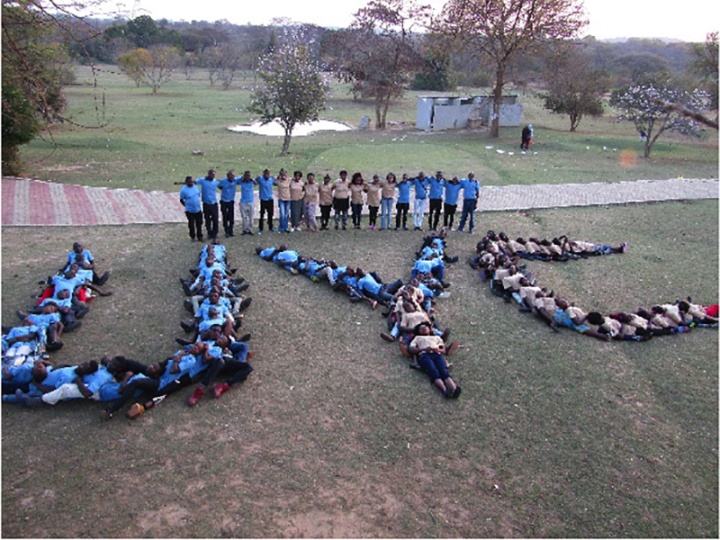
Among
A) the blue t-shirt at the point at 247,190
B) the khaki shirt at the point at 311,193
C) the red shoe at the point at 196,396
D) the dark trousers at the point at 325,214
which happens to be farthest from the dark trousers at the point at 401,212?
the red shoe at the point at 196,396

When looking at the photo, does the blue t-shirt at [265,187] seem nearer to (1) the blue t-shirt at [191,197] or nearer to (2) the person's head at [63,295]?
(1) the blue t-shirt at [191,197]

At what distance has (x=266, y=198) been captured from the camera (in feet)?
43.3

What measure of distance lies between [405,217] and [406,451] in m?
8.49

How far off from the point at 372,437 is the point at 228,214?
786cm

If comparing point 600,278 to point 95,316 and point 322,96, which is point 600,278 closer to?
point 95,316

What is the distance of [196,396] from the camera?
688 centimetres

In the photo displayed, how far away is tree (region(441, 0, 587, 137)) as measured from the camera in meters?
26.1

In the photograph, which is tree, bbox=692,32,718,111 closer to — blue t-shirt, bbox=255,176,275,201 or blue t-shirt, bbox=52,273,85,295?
blue t-shirt, bbox=255,176,275,201

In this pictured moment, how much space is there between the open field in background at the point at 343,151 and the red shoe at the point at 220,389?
376 inches

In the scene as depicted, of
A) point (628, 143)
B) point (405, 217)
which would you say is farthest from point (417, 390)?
point (628, 143)

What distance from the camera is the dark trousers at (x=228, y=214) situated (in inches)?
504

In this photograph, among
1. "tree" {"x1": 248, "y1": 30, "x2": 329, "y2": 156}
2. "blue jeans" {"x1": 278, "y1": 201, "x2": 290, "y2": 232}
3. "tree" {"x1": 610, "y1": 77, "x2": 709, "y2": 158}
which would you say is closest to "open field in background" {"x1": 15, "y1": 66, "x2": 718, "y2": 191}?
"tree" {"x1": 610, "y1": 77, "x2": 709, "y2": 158}

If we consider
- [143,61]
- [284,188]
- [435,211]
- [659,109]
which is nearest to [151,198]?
[284,188]

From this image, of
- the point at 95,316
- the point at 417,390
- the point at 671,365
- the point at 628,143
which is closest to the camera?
the point at 417,390
